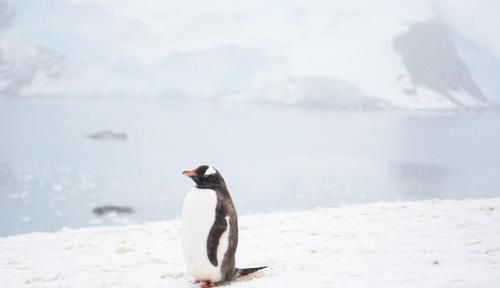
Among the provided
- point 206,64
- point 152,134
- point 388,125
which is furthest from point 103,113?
point 388,125

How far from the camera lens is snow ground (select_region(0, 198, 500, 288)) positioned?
443 centimetres

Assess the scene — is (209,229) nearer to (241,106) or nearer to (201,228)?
(201,228)

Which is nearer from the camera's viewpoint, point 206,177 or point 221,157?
point 206,177

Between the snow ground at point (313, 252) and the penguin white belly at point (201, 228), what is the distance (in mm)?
261

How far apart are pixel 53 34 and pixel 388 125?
1762 inches

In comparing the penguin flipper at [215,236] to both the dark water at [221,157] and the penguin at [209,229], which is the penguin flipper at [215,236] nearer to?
the penguin at [209,229]

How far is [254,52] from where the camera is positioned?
218 feet

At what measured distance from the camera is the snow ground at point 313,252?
4.43 m

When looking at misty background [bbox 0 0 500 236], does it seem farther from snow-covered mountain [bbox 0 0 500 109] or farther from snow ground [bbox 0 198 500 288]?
snow ground [bbox 0 198 500 288]

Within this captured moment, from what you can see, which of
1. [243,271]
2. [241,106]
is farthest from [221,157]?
[243,271]

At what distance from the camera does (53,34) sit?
68125mm

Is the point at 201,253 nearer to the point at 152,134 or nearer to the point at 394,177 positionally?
the point at 394,177

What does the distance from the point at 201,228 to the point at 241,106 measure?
62.3 m

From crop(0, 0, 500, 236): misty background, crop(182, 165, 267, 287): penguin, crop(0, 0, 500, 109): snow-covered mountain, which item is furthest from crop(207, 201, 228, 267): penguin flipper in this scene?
crop(0, 0, 500, 109): snow-covered mountain
